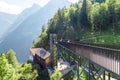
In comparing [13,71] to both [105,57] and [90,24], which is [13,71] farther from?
[90,24]

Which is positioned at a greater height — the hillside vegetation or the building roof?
the hillside vegetation

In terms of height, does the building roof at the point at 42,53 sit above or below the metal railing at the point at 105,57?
below

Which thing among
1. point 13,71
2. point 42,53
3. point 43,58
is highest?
point 13,71

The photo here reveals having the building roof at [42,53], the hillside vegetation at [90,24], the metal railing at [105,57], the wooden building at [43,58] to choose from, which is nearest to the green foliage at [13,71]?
the wooden building at [43,58]

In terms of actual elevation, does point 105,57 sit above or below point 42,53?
above

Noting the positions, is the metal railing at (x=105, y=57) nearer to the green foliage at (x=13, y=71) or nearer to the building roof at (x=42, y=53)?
the green foliage at (x=13, y=71)

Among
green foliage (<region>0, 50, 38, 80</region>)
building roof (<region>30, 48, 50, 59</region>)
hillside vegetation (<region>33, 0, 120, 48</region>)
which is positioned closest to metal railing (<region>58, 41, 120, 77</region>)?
green foliage (<region>0, 50, 38, 80</region>)

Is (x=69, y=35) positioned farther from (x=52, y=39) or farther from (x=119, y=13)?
(x=52, y=39)

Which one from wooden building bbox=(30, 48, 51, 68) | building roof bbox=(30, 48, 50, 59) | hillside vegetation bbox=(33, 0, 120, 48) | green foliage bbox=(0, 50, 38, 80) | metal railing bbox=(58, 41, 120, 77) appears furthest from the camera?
hillside vegetation bbox=(33, 0, 120, 48)

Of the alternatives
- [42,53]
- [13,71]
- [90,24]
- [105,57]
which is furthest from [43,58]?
[105,57]

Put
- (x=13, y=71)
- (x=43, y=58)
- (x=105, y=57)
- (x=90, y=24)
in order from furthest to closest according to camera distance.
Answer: (x=90, y=24) < (x=43, y=58) < (x=13, y=71) < (x=105, y=57)

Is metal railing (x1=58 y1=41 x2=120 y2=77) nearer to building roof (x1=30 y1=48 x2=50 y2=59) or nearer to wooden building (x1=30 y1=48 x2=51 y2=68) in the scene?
wooden building (x1=30 y1=48 x2=51 y2=68)

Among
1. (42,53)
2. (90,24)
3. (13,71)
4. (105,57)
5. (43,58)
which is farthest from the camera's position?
(90,24)

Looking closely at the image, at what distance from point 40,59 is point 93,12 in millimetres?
35850
